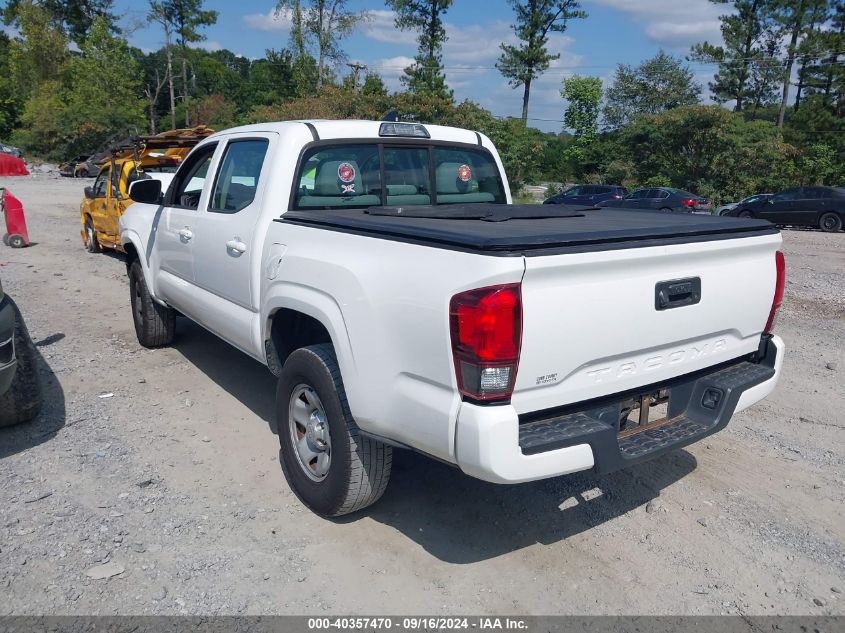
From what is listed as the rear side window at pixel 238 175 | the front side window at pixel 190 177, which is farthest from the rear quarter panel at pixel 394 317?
the front side window at pixel 190 177

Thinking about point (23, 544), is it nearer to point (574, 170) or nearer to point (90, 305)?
point (90, 305)

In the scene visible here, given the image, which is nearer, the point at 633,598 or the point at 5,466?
the point at 633,598

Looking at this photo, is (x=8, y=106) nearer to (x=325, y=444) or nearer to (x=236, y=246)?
(x=236, y=246)

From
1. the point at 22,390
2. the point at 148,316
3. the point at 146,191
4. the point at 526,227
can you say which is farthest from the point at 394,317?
the point at 148,316

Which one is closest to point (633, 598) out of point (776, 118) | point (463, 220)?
point (463, 220)

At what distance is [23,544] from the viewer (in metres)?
3.27

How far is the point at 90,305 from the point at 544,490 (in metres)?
6.74

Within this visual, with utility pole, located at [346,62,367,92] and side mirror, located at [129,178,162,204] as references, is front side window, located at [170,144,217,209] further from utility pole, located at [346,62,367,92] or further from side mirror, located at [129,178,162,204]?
utility pole, located at [346,62,367,92]

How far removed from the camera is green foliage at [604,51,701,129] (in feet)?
180

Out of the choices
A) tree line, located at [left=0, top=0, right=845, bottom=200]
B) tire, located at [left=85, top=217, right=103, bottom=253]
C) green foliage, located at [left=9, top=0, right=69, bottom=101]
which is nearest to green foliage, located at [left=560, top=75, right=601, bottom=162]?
tree line, located at [left=0, top=0, right=845, bottom=200]

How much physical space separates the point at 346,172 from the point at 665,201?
2321 centimetres

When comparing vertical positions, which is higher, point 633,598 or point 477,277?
point 477,277

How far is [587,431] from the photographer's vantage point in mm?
2727

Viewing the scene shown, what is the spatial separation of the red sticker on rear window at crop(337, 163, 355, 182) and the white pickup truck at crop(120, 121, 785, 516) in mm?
10
